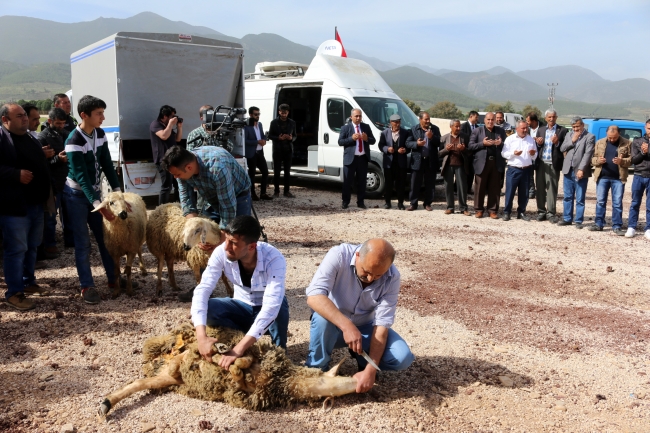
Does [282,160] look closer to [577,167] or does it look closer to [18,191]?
[577,167]

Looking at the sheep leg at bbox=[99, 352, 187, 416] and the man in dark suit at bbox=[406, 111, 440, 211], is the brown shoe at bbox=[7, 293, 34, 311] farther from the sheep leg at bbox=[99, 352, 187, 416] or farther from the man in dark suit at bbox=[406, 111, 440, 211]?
the man in dark suit at bbox=[406, 111, 440, 211]

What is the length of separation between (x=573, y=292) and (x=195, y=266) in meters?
4.68

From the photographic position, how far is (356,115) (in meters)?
11.0

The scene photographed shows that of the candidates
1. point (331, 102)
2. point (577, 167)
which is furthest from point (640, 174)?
point (331, 102)

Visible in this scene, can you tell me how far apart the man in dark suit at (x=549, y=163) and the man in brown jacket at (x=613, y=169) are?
3.02ft

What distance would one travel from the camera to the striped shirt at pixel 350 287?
3.63 m

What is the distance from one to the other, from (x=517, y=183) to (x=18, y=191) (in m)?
9.05

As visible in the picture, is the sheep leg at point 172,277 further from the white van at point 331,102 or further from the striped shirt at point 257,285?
the white van at point 331,102

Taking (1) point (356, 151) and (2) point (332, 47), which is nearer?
(1) point (356, 151)

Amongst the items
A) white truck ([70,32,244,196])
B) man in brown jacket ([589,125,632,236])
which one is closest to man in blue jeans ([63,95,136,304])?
white truck ([70,32,244,196])

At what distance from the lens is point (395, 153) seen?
37.5 ft

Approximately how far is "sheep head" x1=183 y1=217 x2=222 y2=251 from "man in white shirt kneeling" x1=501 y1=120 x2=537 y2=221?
720 centimetres

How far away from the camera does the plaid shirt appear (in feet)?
16.2

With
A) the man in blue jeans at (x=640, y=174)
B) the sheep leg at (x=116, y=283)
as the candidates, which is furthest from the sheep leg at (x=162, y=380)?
the man in blue jeans at (x=640, y=174)
